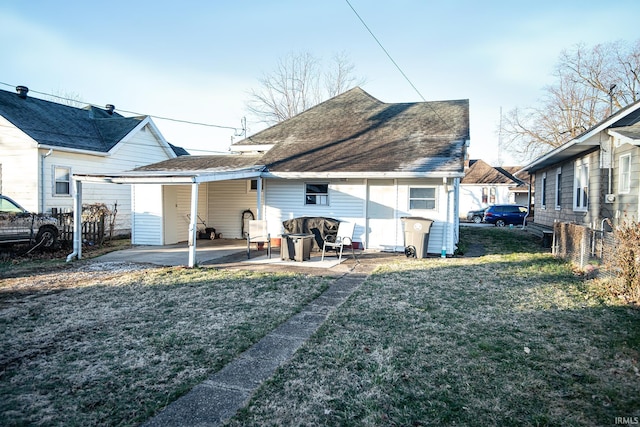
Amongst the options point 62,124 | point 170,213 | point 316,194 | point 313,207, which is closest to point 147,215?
point 170,213

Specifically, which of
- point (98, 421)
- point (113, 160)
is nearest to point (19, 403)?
A: point (98, 421)

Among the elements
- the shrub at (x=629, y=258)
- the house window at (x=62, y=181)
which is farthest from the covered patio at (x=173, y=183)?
the shrub at (x=629, y=258)

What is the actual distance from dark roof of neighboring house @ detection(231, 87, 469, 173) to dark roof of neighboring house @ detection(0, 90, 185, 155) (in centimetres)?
657

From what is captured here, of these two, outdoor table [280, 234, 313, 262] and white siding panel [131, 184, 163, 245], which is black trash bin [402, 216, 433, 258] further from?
white siding panel [131, 184, 163, 245]

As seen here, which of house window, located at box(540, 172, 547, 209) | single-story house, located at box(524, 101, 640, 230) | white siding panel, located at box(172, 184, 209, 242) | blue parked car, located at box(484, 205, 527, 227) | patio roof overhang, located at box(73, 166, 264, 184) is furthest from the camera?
blue parked car, located at box(484, 205, 527, 227)

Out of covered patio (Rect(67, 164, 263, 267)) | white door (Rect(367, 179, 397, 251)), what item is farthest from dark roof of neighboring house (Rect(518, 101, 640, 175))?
covered patio (Rect(67, 164, 263, 267))

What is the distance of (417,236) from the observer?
11.5 m

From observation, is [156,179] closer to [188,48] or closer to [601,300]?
[601,300]

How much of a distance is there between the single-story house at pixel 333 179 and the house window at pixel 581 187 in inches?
150

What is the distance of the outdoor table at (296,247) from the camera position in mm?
10820

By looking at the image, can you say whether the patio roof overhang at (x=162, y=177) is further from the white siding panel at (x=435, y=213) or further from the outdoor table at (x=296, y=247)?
the white siding panel at (x=435, y=213)

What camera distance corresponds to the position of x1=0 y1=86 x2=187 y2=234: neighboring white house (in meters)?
15.0

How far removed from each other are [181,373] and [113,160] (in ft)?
55.0

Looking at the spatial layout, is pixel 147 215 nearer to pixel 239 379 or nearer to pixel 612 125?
pixel 239 379
